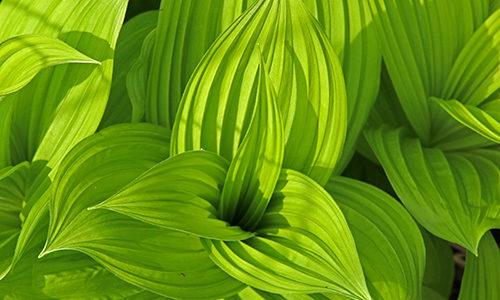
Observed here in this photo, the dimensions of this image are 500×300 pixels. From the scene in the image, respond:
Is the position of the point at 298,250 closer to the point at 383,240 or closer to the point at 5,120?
the point at 383,240

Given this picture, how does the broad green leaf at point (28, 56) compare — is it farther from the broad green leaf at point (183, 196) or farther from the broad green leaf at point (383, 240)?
the broad green leaf at point (383, 240)

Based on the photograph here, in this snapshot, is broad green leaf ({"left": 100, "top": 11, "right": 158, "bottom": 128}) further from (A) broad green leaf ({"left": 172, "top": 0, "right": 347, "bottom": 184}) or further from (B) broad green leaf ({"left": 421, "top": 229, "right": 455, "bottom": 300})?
(B) broad green leaf ({"left": 421, "top": 229, "right": 455, "bottom": 300})

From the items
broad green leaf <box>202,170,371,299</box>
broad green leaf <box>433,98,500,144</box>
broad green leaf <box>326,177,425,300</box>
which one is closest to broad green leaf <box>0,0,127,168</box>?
broad green leaf <box>202,170,371,299</box>

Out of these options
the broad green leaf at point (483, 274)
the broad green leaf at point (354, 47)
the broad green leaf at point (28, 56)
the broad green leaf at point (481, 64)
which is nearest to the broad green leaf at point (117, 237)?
the broad green leaf at point (28, 56)

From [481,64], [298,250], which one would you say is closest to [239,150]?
[298,250]

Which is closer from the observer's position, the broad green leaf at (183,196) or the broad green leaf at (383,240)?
the broad green leaf at (183,196)

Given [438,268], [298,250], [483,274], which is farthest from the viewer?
[438,268]
